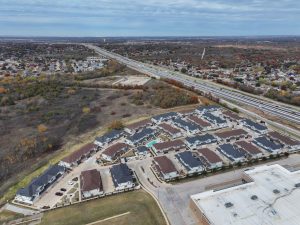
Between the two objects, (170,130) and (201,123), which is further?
(201,123)

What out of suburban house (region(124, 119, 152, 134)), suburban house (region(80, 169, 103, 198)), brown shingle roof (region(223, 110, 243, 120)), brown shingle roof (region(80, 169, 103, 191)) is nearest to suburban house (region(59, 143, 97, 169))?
suburban house (region(80, 169, 103, 198))

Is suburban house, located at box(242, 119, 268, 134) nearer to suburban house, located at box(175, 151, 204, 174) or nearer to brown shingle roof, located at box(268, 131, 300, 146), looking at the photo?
brown shingle roof, located at box(268, 131, 300, 146)

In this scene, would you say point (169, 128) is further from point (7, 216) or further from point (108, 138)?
point (7, 216)

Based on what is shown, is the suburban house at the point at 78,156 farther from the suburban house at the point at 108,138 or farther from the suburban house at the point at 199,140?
the suburban house at the point at 199,140

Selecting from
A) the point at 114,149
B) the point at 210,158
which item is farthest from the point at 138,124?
the point at 210,158

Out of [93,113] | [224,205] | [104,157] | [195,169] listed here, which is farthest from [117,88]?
[224,205]
